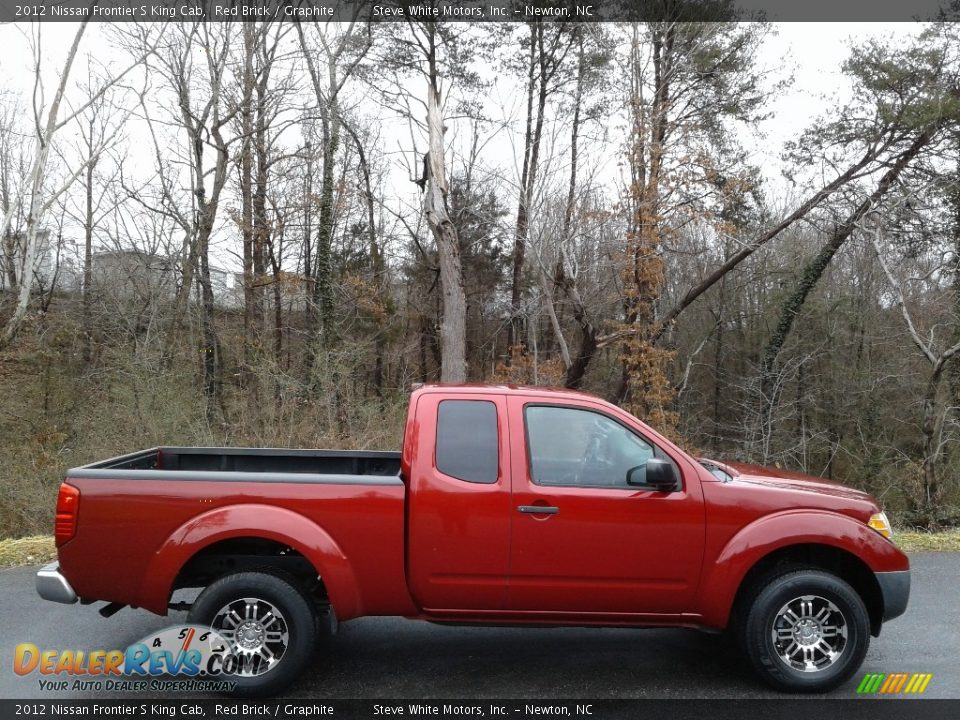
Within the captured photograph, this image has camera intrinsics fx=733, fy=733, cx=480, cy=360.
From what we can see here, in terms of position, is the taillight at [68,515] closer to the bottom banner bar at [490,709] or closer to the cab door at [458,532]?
the bottom banner bar at [490,709]

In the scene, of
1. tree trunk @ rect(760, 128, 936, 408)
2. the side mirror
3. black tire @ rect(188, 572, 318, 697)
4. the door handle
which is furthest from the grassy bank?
tree trunk @ rect(760, 128, 936, 408)

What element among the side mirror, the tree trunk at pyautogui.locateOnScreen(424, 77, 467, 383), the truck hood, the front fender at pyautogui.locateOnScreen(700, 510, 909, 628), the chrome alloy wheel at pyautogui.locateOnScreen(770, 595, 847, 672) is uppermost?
the tree trunk at pyautogui.locateOnScreen(424, 77, 467, 383)

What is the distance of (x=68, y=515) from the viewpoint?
4.22 m

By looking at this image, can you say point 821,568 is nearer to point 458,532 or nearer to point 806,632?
point 806,632

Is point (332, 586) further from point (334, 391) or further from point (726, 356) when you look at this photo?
point (726, 356)

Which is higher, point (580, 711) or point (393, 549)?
point (393, 549)

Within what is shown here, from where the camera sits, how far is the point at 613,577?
4.33m

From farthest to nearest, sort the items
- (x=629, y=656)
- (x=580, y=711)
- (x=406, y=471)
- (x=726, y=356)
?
(x=726, y=356) < (x=629, y=656) < (x=406, y=471) < (x=580, y=711)

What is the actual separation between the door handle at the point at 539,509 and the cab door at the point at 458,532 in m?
0.10

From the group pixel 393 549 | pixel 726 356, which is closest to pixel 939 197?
pixel 726 356

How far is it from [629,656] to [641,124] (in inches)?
573

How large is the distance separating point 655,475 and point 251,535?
7.75ft

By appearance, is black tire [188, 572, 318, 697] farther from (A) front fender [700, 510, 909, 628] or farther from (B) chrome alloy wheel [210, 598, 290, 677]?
(A) front fender [700, 510, 909, 628]

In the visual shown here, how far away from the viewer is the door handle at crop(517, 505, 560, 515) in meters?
4.31
